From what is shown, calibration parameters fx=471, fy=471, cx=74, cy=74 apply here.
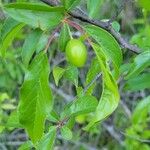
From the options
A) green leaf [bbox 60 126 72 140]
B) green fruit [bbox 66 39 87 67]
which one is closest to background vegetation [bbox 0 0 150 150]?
green leaf [bbox 60 126 72 140]

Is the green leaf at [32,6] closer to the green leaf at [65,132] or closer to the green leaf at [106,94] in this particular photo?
the green leaf at [106,94]

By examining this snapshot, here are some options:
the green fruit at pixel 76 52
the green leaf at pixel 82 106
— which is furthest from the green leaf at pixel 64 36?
the green leaf at pixel 82 106

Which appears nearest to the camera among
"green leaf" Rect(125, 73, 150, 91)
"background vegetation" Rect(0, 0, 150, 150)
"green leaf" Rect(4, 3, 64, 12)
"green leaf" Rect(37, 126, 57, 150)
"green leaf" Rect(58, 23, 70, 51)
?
"green leaf" Rect(4, 3, 64, 12)

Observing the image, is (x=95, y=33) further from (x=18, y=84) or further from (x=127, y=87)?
(x=18, y=84)

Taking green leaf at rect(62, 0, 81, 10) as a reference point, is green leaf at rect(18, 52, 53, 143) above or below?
below

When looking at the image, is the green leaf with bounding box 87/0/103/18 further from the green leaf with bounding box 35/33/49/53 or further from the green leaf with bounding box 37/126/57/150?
the green leaf with bounding box 37/126/57/150
